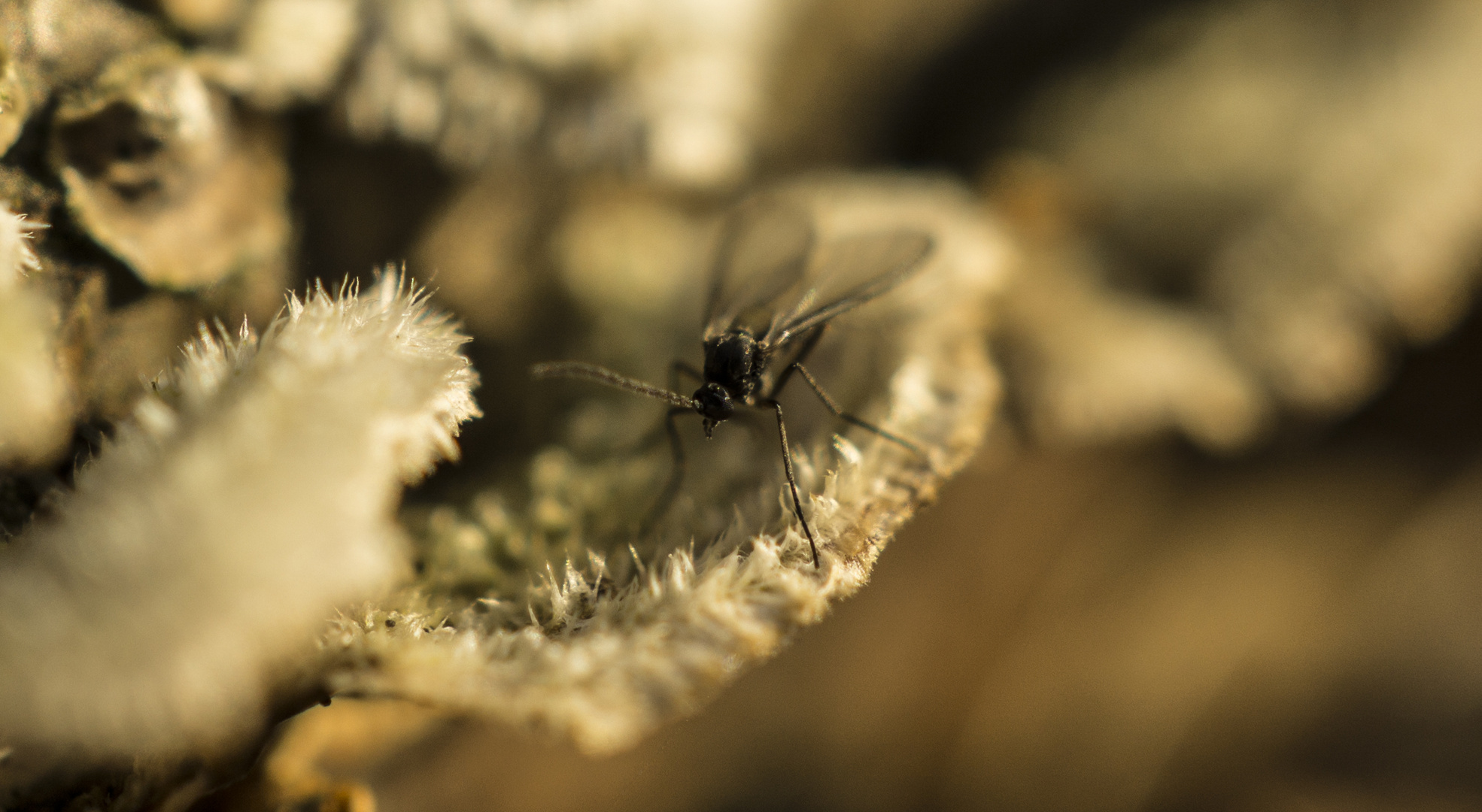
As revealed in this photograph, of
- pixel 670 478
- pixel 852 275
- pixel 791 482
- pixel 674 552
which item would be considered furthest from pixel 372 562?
pixel 852 275

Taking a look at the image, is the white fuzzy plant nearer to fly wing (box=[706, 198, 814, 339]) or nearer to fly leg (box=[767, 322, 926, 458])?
fly leg (box=[767, 322, 926, 458])

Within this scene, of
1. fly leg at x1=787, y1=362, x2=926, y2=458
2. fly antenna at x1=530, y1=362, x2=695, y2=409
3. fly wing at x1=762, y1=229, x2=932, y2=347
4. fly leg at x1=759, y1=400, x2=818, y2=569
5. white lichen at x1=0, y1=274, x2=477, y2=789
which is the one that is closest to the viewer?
white lichen at x1=0, y1=274, x2=477, y2=789

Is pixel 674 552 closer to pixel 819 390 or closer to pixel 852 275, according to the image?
pixel 819 390

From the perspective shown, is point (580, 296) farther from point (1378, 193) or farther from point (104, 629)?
point (1378, 193)

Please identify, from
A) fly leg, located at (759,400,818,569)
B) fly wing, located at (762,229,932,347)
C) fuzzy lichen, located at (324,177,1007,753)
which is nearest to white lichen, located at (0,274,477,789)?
fuzzy lichen, located at (324,177,1007,753)

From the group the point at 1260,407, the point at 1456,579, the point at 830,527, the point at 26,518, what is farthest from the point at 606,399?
the point at 1456,579

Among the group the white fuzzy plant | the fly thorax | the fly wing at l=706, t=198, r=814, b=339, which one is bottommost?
the white fuzzy plant
